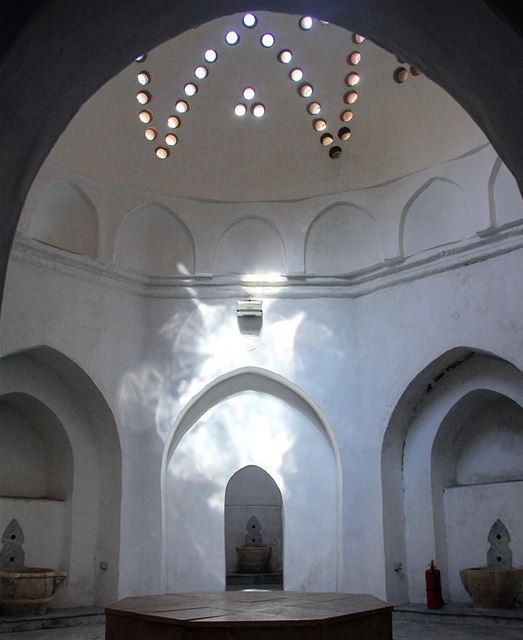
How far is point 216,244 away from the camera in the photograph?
40.7 feet

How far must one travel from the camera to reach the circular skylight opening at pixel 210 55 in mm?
11547

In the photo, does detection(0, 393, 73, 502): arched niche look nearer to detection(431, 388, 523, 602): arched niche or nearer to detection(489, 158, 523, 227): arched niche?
detection(431, 388, 523, 602): arched niche

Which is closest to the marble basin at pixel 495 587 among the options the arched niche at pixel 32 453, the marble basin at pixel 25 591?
the marble basin at pixel 25 591

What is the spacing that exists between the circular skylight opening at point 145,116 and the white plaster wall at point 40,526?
6080mm

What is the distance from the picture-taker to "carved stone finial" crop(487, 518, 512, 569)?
34.6ft

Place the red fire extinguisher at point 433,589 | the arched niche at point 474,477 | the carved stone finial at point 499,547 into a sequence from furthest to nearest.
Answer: the arched niche at point 474,477 → the carved stone finial at point 499,547 → the red fire extinguisher at point 433,589

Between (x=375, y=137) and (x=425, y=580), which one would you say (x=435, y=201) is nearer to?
(x=375, y=137)

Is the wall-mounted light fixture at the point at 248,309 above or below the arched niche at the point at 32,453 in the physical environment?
above

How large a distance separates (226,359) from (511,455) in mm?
4584

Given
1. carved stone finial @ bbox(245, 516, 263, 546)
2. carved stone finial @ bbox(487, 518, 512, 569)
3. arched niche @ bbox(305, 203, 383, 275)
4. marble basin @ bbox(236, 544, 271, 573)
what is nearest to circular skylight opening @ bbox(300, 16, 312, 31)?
arched niche @ bbox(305, 203, 383, 275)

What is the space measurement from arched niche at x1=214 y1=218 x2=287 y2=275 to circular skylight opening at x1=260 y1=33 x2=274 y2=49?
278 cm

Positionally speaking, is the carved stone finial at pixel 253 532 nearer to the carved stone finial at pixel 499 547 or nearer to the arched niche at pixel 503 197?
the carved stone finial at pixel 499 547

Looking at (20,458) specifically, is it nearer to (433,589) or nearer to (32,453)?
(32,453)

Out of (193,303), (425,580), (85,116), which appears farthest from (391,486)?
(85,116)
